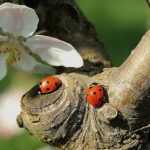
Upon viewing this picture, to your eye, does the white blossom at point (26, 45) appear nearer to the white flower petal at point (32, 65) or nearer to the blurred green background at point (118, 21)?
the white flower petal at point (32, 65)

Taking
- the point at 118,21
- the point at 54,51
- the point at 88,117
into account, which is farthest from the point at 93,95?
the point at 118,21

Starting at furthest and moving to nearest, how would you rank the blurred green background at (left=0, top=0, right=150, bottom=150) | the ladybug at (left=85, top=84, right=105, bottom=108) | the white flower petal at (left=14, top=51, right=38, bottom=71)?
the blurred green background at (left=0, top=0, right=150, bottom=150), the white flower petal at (left=14, top=51, right=38, bottom=71), the ladybug at (left=85, top=84, right=105, bottom=108)

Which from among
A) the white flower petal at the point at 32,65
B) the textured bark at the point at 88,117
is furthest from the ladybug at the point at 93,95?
the white flower petal at the point at 32,65

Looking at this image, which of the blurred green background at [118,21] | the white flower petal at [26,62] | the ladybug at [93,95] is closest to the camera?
the ladybug at [93,95]

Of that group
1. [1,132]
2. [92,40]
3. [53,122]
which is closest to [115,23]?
[1,132]

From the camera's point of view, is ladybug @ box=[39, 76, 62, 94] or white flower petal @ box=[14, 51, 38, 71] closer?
ladybug @ box=[39, 76, 62, 94]

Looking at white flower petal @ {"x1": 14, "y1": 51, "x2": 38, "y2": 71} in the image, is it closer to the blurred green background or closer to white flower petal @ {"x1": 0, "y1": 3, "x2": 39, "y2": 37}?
white flower petal @ {"x1": 0, "y1": 3, "x2": 39, "y2": 37}

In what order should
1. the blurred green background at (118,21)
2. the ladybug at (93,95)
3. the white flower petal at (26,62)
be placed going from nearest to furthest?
the ladybug at (93,95)
the white flower petal at (26,62)
the blurred green background at (118,21)

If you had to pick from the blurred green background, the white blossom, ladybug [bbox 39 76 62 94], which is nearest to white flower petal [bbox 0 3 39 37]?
the white blossom
